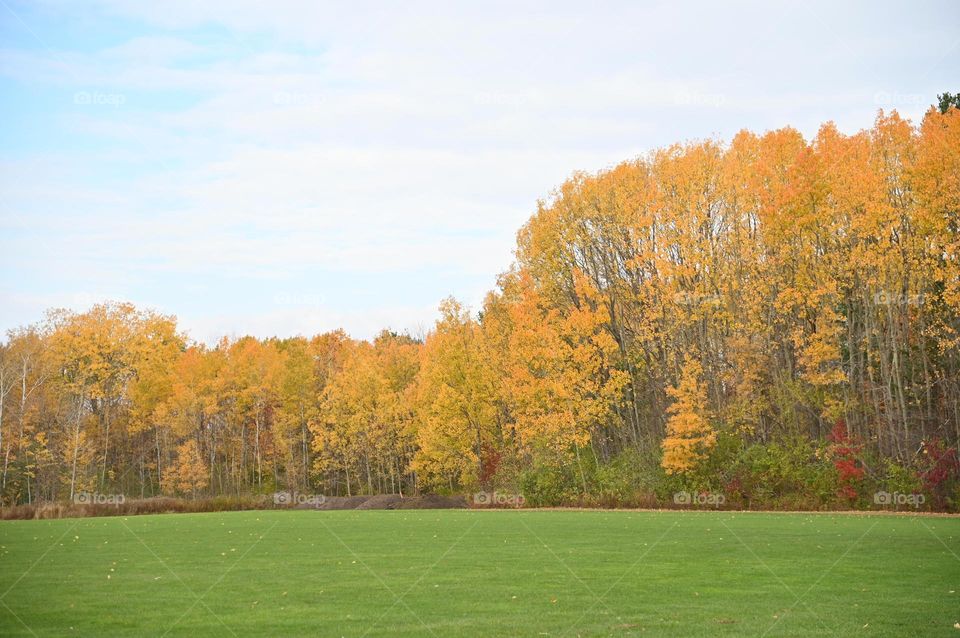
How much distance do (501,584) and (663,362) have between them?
113 ft

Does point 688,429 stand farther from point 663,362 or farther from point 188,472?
point 188,472

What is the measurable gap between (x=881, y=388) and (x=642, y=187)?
18.2 m

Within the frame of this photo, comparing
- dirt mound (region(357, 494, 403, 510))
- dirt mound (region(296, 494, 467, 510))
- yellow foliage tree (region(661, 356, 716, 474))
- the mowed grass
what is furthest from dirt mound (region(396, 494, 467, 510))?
the mowed grass

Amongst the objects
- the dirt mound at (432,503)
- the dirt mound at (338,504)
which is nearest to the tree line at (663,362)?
the dirt mound at (432,503)

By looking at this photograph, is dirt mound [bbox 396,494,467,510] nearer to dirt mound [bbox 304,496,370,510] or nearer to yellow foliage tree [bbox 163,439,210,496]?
dirt mound [bbox 304,496,370,510]

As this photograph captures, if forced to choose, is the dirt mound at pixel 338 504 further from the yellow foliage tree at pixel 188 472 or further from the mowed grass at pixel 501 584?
the mowed grass at pixel 501 584

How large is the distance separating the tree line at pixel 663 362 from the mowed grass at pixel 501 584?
44.9ft

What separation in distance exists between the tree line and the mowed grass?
13697 millimetres

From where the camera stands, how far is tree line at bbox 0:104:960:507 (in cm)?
3572

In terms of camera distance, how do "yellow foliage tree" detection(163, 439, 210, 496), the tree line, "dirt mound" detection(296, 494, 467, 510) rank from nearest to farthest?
the tree line < "dirt mound" detection(296, 494, 467, 510) < "yellow foliage tree" detection(163, 439, 210, 496)

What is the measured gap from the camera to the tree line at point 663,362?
117 feet

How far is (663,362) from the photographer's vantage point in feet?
155

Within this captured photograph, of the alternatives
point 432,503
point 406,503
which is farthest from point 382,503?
point 432,503

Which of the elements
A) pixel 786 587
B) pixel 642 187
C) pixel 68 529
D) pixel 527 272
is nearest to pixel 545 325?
pixel 527 272
